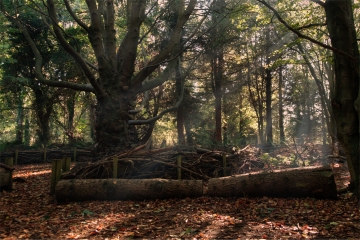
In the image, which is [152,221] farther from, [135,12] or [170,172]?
[135,12]

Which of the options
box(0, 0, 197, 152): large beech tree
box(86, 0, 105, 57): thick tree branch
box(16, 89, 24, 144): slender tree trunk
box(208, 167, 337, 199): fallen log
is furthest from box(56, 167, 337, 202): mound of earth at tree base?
box(16, 89, 24, 144): slender tree trunk

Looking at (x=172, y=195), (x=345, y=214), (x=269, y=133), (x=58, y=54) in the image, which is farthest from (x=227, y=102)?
(x=345, y=214)

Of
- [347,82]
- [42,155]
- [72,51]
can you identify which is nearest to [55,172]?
[72,51]

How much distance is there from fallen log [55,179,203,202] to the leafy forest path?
0.58ft

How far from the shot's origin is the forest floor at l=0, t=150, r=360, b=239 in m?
4.60

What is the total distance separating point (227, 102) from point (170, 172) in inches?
680

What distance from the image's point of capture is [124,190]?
7336mm

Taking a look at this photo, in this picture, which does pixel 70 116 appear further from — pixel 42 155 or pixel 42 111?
pixel 42 155

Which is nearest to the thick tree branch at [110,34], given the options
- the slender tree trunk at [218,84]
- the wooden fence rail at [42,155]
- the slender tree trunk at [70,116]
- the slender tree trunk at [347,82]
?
the slender tree trunk at [347,82]

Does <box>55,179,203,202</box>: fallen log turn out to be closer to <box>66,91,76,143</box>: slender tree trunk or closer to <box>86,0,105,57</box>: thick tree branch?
<box>86,0,105,57</box>: thick tree branch

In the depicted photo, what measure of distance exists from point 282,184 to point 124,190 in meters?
4.04

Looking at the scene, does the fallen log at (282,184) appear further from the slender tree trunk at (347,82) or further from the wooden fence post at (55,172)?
the wooden fence post at (55,172)

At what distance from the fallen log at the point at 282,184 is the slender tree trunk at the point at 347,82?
0.61 metres

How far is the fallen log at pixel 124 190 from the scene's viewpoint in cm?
727
